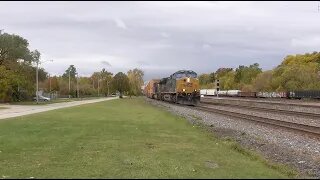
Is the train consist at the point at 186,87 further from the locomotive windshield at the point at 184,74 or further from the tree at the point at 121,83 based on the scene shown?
the tree at the point at 121,83

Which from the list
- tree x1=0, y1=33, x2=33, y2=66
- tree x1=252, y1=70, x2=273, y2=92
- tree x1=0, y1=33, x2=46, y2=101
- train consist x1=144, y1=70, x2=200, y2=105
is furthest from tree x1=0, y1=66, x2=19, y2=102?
tree x1=252, y1=70, x2=273, y2=92

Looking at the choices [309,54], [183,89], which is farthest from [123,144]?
[309,54]

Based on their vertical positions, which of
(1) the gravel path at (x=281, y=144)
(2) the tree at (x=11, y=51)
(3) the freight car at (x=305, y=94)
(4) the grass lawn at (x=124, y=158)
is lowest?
(1) the gravel path at (x=281, y=144)

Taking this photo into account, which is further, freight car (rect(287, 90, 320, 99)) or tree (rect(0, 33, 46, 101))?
tree (rect(0, 33, 46, 101))

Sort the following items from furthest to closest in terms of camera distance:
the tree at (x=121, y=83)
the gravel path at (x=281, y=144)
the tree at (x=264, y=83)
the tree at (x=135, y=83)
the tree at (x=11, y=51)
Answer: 1. the tree at (x=135, y=83)
2. the tree at (x=121, y=83)
3. the tree at (x=264, y=83)
4. the tree at (x=11, y=51)
5. the gravel path at (x=281, y=144)

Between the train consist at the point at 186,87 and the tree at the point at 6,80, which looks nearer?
the train consist at the point at 186,87

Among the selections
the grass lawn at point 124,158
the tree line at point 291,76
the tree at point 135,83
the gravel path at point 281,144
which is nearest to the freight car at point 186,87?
the gravel path at point 281,144

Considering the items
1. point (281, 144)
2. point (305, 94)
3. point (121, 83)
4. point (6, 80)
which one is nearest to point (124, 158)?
point (281, 144)

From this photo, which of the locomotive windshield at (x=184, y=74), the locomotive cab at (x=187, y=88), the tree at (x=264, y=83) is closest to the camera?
the locomotive cab at (x=187, y=88)

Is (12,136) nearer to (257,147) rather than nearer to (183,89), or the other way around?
(257,147)

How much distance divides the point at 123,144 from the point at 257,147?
17.0ft

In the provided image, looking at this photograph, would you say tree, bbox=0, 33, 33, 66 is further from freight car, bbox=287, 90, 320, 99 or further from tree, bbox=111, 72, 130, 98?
tree, bbox=111, 72, 130, 98

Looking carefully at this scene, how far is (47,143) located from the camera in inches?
611

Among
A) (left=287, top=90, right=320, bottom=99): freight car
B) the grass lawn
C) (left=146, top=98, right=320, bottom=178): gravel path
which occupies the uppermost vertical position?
(left=287, top=90, right=320, bottom=99): freight car
